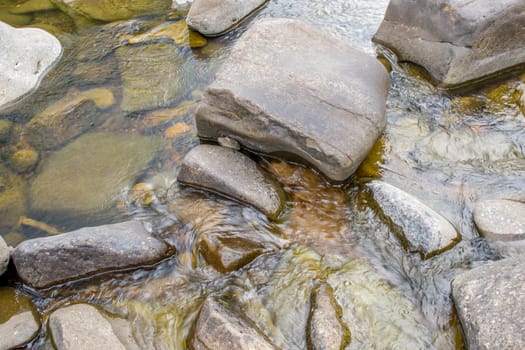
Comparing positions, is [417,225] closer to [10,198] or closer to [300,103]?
[300,103]

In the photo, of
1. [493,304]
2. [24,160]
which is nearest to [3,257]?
[24,160]

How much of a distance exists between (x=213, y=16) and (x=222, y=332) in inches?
184

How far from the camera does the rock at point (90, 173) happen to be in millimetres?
4504

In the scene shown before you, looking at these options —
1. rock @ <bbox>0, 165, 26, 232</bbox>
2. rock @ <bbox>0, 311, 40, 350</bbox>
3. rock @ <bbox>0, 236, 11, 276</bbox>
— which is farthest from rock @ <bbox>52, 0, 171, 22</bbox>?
rock @ <bbox>0, 311, 40, 350</bbox>

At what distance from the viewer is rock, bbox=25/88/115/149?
5.24m

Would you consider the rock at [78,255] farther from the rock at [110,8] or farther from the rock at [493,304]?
the rock at [110,8]

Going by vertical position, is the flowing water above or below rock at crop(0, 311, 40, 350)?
above

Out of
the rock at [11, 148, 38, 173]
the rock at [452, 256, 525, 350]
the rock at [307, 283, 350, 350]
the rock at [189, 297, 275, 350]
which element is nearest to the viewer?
the rock at [452, 256, 525, 350]

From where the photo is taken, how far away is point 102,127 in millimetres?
5320

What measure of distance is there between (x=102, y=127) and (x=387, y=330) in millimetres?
3799

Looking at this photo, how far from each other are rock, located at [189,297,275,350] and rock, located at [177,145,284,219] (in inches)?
42.8

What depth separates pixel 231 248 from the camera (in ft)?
12.5

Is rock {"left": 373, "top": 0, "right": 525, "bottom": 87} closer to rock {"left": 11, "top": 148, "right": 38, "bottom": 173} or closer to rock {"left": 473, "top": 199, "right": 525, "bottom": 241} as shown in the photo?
rock {"left": 473, "top": 199, "right": 525, "bottom": 241}

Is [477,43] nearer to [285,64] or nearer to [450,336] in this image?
[285,64]
